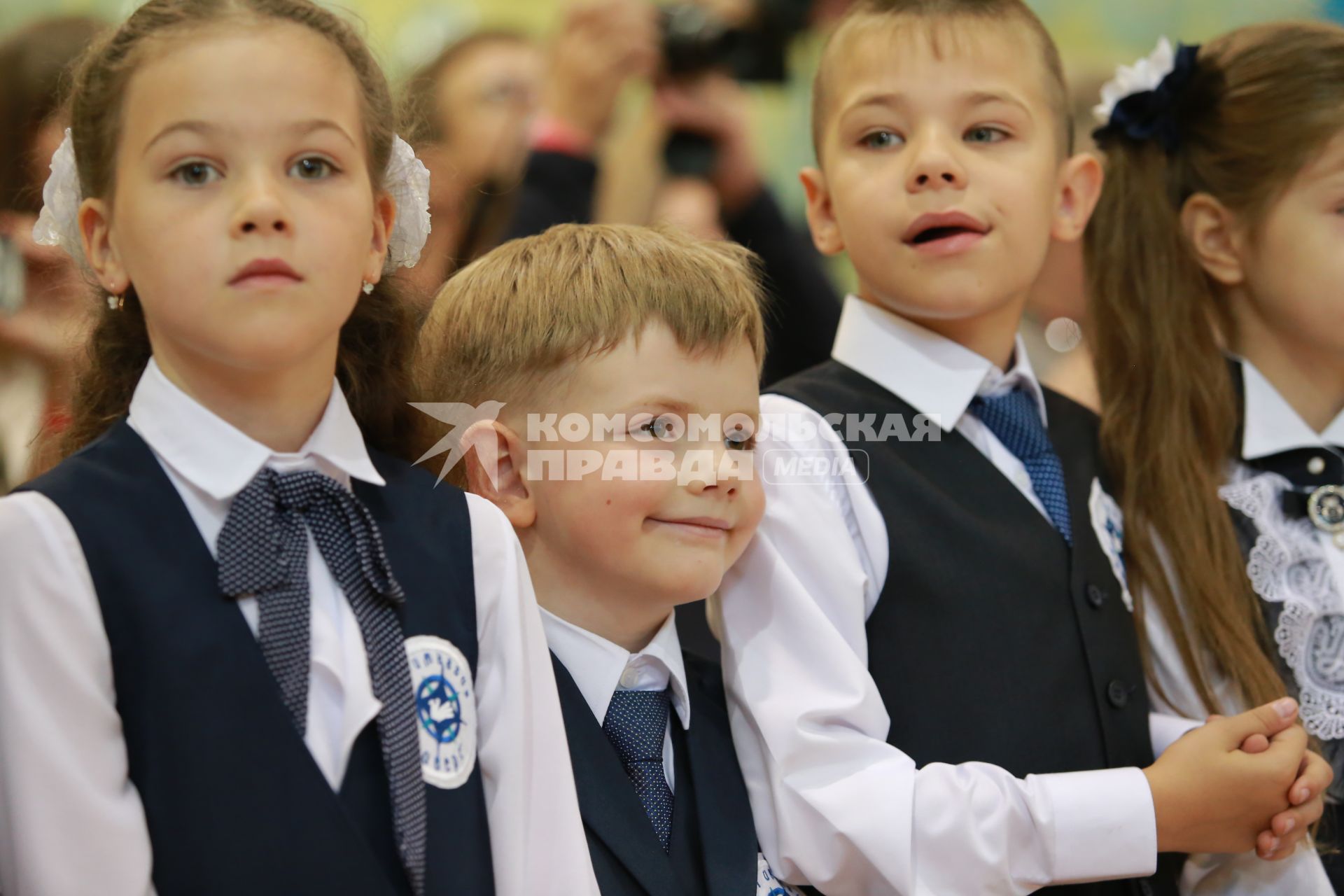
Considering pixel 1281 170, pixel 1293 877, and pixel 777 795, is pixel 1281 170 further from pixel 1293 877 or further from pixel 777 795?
pixel 777 795

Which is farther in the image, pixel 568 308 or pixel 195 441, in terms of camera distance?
pixel 568 308

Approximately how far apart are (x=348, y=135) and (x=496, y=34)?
198 centimetres

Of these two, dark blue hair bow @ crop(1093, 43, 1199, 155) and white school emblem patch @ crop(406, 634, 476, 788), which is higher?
dark blue hair bow @ crop(1093, 43, 1199, 155)

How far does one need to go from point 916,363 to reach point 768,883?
57 cm

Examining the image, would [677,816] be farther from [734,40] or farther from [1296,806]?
[734,40]

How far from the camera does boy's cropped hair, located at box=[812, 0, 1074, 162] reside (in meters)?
1.50

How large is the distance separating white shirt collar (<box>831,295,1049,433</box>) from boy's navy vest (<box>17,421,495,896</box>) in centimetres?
73

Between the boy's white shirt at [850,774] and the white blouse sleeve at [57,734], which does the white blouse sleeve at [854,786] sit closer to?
the boy's white shirt at [850,774]

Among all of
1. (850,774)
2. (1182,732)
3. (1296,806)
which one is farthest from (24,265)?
(1296,806)

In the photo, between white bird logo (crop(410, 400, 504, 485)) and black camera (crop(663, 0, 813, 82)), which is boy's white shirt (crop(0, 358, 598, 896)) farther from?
black camera (crop(663, 0, 813, 82))

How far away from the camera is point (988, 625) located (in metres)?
1.36

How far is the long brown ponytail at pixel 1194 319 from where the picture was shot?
1517 millimetres

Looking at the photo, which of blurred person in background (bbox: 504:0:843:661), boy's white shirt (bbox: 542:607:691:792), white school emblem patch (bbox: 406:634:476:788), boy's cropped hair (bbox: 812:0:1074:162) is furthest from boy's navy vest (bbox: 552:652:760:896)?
blurred person in background (bbox: 504:0:843:661)

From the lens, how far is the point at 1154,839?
1292 mm
